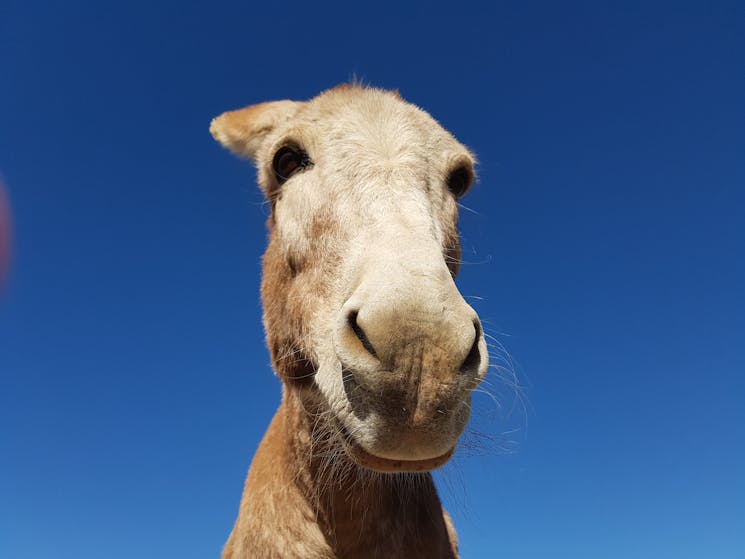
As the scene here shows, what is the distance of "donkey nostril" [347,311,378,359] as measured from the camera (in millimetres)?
2393

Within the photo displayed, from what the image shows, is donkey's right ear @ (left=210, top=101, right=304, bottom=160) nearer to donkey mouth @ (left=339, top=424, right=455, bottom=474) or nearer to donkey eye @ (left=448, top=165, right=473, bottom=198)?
donkey eye @ (left=448, top=165, right=473, bottom=198)

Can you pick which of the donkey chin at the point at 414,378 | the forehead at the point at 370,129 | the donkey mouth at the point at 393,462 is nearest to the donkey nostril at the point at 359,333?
the donkey chin at the point at 414,378

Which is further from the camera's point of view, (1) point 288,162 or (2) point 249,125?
(2) point 249,125

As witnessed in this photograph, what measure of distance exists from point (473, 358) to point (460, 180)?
2.23 metres

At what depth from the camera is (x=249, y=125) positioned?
16.0 ft

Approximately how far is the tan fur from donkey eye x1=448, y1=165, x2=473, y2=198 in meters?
0.09

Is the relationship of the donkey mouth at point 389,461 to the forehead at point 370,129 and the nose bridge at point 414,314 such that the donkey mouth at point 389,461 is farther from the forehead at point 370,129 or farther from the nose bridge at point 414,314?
the forehead at point 370,129


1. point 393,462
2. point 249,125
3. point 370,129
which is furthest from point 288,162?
point 393,462

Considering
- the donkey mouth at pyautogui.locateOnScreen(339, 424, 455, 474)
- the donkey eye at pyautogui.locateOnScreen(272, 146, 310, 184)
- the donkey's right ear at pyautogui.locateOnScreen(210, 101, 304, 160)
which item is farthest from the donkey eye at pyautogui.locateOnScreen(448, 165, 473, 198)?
the donkey mouth at pyautogui.locateOnScreen(339, 424, 455, 474)

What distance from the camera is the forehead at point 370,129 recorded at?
143 inches

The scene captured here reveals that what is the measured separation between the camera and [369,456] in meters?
2.56

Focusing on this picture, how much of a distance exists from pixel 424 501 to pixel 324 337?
4.95 ft

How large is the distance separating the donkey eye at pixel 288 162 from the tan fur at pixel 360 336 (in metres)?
0.06

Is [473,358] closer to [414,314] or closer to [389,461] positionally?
[414,314]
